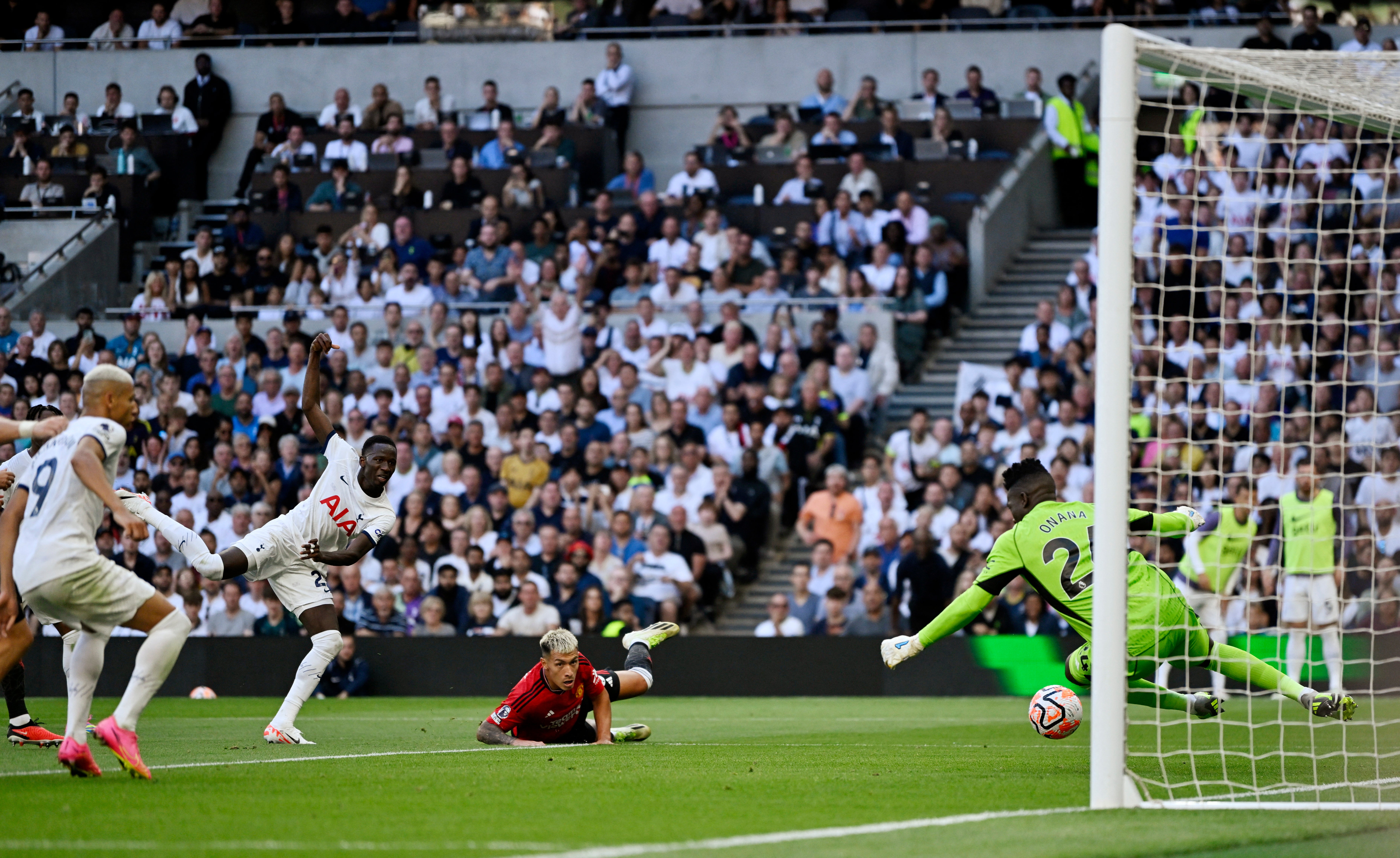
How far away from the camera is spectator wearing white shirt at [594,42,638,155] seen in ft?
84.1

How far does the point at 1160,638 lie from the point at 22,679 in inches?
291

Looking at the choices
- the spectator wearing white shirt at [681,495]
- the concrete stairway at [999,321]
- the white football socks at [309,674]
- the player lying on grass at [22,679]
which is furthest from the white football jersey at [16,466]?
the concrete stairway at [999,321]

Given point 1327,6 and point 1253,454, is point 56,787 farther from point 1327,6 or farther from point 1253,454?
point 1327,6

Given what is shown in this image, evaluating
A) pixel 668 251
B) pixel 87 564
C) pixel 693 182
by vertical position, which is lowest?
pixel 87 564

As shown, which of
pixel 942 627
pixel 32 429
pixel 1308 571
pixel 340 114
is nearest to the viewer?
pixel 32 429

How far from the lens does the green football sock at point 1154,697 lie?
9.38 metres

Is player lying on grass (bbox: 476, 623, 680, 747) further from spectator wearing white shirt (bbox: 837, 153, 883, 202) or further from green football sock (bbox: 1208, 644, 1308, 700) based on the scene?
spectator wearing white shirt (bbox: 837, 153, 883, 202)

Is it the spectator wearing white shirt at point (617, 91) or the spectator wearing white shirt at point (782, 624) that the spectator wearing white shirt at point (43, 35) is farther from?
the spectator wearing white shirt at point (782, 624)

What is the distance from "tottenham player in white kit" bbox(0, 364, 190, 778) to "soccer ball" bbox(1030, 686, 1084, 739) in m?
4.72

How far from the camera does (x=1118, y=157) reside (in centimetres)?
724

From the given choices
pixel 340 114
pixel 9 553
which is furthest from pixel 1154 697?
pixel 340 114

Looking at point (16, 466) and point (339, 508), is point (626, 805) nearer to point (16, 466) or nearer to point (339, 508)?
point (339, 508)

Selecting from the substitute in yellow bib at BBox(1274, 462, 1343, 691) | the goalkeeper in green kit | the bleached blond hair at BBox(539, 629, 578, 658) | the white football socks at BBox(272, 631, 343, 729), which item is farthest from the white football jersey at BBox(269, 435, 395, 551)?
the substitute in yellow bib at BBox(1274, 462, 1343, 691)

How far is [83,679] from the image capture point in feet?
25.5
